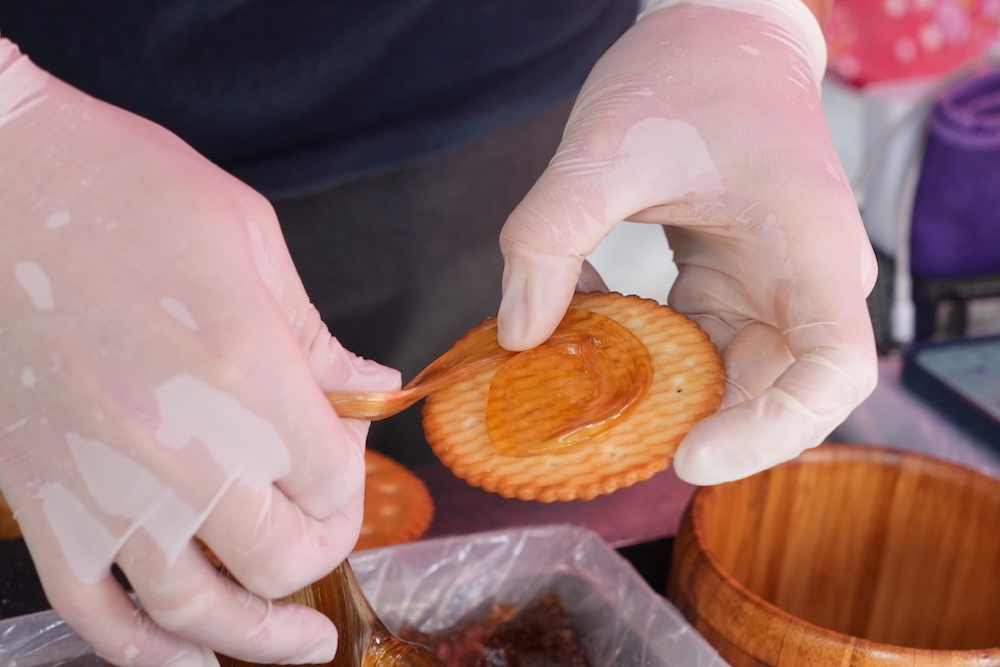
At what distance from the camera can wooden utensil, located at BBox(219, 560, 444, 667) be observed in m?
→ 0.79

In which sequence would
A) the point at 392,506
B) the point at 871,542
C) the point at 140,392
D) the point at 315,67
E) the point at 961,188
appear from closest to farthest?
the point at 140,392 < the point at 871,542 < the point at 392,506 < the point at 315,67 < the point at 961,188

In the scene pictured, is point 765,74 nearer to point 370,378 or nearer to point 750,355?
point 750,355

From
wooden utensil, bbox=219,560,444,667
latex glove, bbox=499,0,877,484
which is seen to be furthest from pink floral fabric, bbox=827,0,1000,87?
wooden utensil, bbox=219,560,444,667

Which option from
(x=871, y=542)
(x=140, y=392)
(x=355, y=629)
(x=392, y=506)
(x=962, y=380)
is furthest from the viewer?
(x=962, y=380)

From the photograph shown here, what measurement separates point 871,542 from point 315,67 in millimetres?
971

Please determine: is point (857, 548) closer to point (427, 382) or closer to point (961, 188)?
point (427, 382)

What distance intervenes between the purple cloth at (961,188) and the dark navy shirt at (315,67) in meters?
1.36

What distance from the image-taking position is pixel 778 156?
868 mm

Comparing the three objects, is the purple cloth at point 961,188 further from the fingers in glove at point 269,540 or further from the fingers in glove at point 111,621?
the fingers in glove at point 111,621

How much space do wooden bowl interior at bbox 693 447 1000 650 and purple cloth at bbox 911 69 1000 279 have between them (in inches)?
69.0

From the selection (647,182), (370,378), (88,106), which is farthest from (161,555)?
(647,182)

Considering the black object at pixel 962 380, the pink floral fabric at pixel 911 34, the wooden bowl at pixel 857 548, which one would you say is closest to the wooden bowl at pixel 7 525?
the wooden bowl at pixel 857 548

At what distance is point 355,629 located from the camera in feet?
2.66

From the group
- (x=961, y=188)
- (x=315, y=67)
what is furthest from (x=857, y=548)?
(x=961, y=188)
